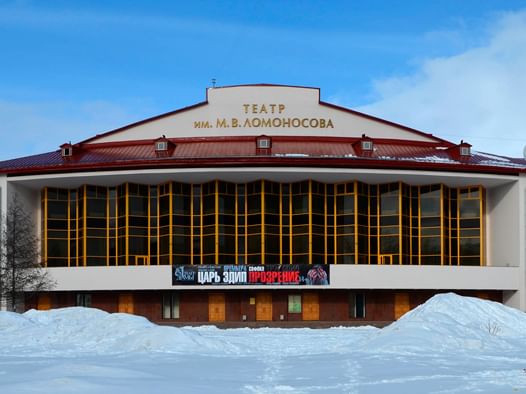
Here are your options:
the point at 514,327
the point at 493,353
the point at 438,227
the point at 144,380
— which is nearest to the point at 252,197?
the point at 438,227

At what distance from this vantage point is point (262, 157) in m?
52.1

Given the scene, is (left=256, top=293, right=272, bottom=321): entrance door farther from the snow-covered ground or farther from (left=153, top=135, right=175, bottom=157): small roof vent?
the snow-covered ground

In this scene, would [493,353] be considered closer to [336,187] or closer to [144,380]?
[144,380]

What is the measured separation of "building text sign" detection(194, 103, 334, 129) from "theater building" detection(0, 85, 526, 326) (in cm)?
24

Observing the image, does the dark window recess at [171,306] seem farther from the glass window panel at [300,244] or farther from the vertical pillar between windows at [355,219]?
the vertical pillar between windows at [355,219]

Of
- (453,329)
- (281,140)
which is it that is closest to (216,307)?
(281,140)

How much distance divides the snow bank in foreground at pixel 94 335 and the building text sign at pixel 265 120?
22.4 meters

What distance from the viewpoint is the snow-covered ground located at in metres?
21.0

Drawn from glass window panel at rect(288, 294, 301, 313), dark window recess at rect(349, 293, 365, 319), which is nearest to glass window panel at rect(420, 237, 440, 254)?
dark window recess at rect(349, 293, 365, 319)

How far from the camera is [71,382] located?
2027cm

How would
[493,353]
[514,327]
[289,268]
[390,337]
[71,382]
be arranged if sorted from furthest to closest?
[289,268] < [514,327] < [390,337] < [493,353] < [71,382]

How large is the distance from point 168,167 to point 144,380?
31.7m

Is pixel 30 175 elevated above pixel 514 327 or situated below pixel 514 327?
above

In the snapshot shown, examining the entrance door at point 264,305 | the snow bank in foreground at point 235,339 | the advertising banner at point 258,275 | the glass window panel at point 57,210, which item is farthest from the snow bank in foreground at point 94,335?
the glass window panel at point 57,210
